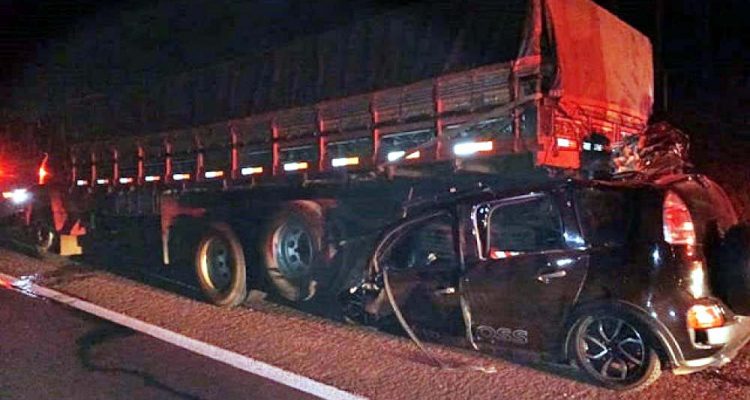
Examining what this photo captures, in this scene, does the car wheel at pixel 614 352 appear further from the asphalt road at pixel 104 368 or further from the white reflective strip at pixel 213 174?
the white reflective strip at pixel 213 174

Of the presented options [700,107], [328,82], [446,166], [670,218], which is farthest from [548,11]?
[700,107]

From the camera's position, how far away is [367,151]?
6621 millimetres

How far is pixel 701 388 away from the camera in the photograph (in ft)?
14.8

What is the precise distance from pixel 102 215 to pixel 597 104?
8.63 meters

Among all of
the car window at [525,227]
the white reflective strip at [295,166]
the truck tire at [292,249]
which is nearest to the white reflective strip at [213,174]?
the white reflective strip at [295,166]

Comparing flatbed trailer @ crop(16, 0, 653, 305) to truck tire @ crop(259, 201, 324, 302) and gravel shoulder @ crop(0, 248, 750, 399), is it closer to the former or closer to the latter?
truck tire @ crop(259, 201, 324, 302)

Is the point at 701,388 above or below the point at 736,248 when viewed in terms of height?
below

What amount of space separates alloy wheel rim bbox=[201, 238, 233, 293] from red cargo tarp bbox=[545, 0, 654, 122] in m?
4.38

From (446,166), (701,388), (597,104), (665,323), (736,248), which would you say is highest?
(597,104)

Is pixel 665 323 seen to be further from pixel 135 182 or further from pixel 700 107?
pixel 700 107

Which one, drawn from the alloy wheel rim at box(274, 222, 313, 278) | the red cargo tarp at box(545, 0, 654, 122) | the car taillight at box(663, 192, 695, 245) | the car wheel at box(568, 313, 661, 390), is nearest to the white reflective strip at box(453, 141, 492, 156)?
the red cargo tarp at box(545, 0, 654, 122)

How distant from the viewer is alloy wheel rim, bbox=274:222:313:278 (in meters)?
7.19

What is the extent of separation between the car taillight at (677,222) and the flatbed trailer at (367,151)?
120cm

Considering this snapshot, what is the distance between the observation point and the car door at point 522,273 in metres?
4.58
